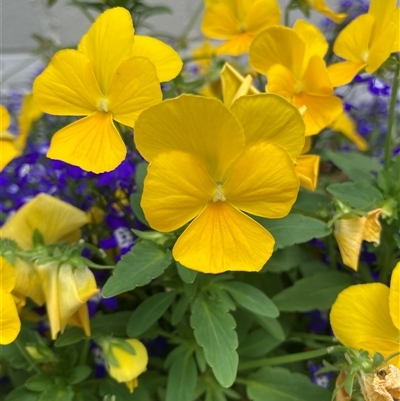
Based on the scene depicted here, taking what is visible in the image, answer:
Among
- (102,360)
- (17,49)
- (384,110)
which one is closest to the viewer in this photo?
(102,360)

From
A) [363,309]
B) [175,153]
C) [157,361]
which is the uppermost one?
[175,153]

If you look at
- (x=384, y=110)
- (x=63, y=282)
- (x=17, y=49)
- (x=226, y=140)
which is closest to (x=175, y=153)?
(x=226, y=140)

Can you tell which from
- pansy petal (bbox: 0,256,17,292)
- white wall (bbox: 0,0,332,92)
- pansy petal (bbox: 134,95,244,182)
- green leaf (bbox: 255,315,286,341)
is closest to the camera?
pansy petal (bbox: 134,95,244,182)

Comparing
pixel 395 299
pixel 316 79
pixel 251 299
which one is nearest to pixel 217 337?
pixel 251 299

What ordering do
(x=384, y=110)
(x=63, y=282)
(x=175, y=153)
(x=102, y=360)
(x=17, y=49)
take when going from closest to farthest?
(x=175, y=153) < (x=63, y=282) < (x=102, y=360) < (x=384, y=110) < (x=17, y=49)

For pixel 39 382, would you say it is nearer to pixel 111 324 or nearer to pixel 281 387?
pixel 111 324

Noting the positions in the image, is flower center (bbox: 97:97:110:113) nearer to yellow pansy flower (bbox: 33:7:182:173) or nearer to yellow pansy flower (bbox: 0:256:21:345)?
yellow pansy flower (bbox: 33:7:182:173)

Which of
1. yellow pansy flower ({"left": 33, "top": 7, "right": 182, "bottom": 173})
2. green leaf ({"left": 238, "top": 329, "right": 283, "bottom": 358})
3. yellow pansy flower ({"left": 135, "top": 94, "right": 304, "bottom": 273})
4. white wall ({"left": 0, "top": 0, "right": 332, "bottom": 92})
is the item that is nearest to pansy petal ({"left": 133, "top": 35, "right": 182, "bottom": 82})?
yellow pansy flower ({"left": 33, "top": 7, "right": 182, "bottom": 173})

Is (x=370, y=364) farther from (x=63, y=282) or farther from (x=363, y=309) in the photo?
(x=63, y=282)
